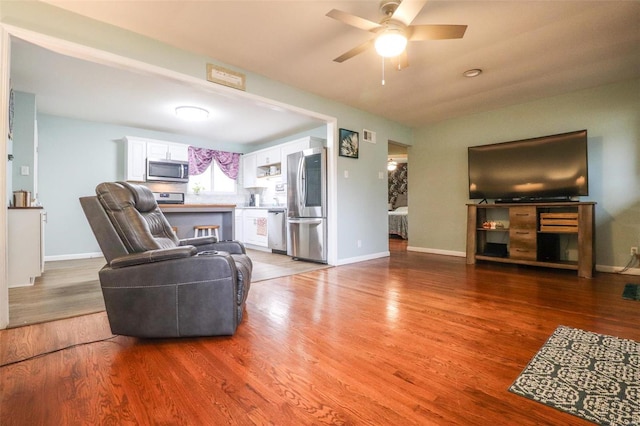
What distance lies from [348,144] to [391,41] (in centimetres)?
226

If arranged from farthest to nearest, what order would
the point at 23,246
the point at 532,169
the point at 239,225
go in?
the point at 239,225
the point at 532,169
the point at 23,246

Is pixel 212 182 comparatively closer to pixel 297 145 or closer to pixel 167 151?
pixel 167 151

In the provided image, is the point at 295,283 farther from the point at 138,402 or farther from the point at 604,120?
the point at 604,120

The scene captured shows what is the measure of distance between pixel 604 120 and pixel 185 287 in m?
5.37

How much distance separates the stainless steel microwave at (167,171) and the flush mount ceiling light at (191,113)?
50.2 inches

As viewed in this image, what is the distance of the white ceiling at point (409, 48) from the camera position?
7.59 feet

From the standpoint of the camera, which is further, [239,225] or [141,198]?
[239,225]

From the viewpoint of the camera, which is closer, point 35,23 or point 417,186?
point 35,23

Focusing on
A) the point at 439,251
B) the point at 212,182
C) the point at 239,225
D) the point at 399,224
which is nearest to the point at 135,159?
the point at 212,182

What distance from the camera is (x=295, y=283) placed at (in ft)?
10.8

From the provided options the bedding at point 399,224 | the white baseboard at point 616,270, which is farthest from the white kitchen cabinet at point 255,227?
the white baseboard at point 616,270

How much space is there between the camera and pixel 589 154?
12.9 ft

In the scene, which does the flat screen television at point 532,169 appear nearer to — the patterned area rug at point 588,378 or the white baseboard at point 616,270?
the white baseboard at point 616,270

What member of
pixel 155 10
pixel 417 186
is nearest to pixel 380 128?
pixel 417 186
